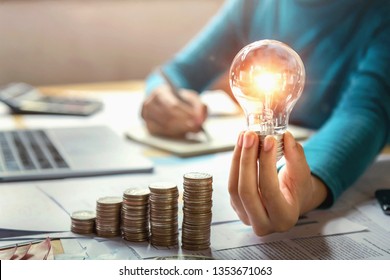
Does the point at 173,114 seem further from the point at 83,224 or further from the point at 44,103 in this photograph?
the point at 83,224

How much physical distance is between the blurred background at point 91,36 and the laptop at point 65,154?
41.9 inches

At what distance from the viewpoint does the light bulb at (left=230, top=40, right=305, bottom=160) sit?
674mm

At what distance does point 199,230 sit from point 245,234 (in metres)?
0.06

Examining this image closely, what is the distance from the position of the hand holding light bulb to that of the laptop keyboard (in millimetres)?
346

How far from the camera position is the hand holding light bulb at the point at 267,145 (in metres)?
0.66

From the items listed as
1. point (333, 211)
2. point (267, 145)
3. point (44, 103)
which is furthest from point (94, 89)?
point (267, 145)

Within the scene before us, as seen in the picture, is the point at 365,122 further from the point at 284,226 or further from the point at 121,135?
the point at 121,135

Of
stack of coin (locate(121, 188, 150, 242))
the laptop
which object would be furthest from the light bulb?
the laptop

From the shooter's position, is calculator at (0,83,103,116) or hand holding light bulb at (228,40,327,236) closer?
hand holding light bulb at (228,40,327,236)

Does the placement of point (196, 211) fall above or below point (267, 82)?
below

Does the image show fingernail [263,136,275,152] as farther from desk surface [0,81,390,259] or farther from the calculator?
the calculator

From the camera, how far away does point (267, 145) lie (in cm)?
65

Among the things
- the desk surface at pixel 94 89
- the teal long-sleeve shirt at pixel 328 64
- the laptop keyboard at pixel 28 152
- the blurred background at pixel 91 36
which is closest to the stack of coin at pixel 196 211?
the teal long-sleeve shirt at pixel 328 64

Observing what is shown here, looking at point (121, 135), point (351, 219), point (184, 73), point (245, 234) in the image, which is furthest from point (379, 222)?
point (184, 73)
